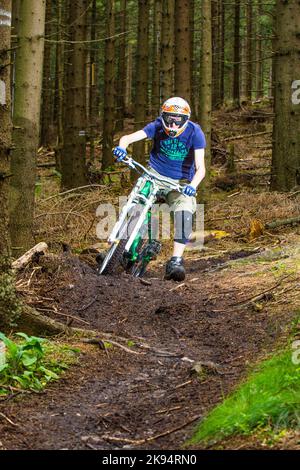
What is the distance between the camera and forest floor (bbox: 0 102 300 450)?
4.03 metres

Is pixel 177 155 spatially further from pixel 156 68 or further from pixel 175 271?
pixel 156 68

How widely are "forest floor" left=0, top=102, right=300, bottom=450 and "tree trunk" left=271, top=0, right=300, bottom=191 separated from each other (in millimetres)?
3388

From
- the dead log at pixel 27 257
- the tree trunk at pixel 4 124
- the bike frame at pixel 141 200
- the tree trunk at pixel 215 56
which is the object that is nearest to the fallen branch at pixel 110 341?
the tree trunk at pixel 4 124

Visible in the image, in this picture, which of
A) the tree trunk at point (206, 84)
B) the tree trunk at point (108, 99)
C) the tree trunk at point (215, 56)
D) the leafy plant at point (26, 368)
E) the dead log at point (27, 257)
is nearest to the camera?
the leafy plant at point (26, 368)

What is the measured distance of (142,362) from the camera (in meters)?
5.31

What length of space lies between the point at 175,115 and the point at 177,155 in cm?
49

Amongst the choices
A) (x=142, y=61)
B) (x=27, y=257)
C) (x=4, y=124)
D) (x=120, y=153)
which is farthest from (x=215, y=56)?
(x=4, y=124)

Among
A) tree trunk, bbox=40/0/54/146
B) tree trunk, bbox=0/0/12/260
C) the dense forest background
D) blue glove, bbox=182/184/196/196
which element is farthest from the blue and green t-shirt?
tree trunk, bbox=40/0/54/146

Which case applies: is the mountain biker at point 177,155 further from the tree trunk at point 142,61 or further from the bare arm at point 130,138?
the tree trunk at point 142,61

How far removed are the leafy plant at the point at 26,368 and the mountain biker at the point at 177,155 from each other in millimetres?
3500

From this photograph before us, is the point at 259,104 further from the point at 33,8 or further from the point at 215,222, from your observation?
the point at 33,8

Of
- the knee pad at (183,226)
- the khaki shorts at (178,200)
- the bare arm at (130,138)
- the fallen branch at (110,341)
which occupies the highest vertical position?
the bare arm at (130,138)

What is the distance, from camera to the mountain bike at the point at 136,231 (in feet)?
26.2

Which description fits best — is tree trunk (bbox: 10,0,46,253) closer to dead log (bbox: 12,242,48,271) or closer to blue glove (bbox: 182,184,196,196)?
dead log (bbox: 12,242,48,271)
